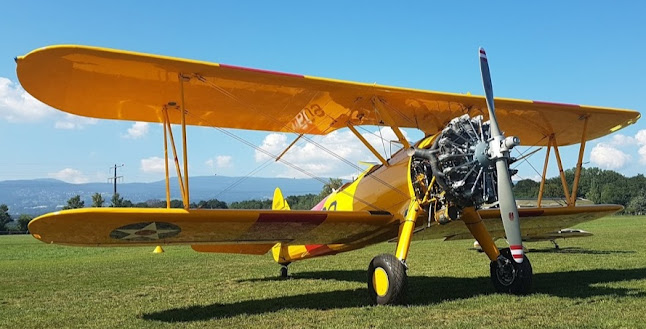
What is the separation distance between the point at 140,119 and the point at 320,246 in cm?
393

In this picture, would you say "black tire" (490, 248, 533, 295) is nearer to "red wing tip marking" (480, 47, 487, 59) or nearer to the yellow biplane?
the yellow biplane

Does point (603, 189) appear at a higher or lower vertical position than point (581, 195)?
higher

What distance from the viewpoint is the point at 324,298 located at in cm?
798

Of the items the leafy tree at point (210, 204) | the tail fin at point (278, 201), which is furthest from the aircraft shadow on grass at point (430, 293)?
the tail fin at point (278, 201)

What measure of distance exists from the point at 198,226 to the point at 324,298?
221 cm

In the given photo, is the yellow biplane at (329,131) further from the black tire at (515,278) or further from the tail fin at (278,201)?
the tail fin at (278,201)

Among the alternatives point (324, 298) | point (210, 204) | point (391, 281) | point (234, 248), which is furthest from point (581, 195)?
point (391, 281)

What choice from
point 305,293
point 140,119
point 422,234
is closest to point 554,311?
point 422,234

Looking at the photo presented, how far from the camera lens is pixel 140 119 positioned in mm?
9086

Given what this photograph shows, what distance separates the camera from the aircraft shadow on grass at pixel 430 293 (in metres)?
7.01

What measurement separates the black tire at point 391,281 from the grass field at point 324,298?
0.23m

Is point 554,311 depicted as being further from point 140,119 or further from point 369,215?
point 140,119

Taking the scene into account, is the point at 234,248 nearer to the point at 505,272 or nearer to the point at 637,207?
the point at 505,272

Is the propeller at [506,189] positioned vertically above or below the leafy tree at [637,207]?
above
